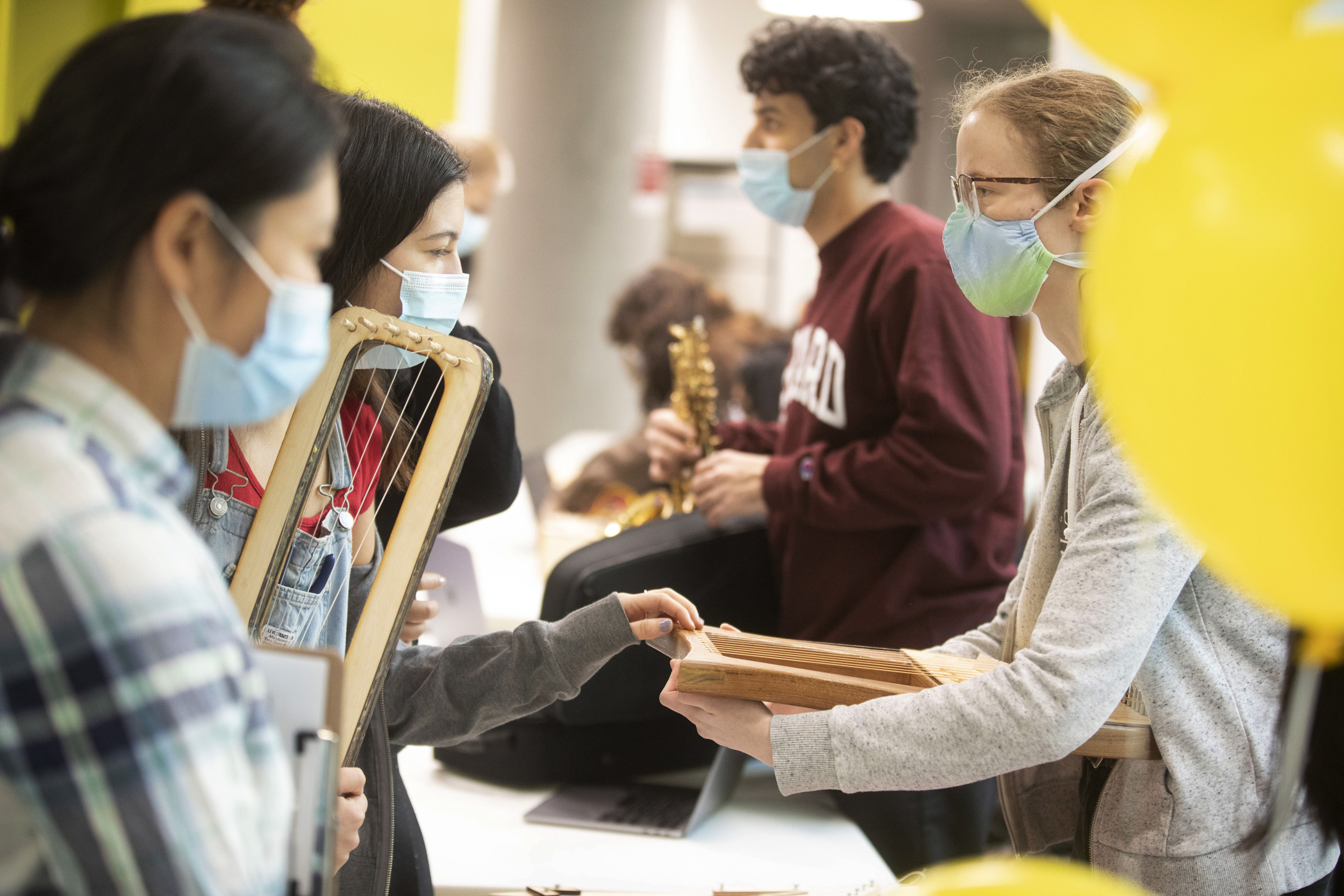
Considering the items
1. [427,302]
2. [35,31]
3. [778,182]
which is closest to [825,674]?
[427,302]

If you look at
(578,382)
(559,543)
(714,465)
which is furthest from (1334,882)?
(578,382)

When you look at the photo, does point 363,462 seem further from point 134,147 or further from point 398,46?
point 398,46

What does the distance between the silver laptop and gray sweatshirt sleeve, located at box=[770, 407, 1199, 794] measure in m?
0.73

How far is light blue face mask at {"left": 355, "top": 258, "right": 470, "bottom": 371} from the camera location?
131 centimetres

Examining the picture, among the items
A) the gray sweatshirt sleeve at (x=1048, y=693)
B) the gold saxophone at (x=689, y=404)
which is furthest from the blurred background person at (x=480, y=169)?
the gray sweatshirt sleeve at (x=1048, y=693)

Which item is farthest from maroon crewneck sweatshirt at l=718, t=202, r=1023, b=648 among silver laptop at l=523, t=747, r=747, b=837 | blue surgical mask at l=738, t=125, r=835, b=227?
silver laptop at l=523, t=747, r=747, b=837

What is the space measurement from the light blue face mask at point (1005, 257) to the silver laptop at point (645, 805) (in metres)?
0.93

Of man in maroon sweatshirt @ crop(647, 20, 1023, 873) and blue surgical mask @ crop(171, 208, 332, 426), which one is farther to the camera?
man in maroon sweatshirt @ crop(647, 20, 1023, 873)

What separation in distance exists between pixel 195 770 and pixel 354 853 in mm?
628

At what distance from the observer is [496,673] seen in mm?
1314

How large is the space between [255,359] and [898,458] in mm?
1350

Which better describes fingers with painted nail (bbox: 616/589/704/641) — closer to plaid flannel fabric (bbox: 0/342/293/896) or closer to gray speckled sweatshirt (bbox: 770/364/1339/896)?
gray speckled sweatshirt (bbox: 770/364/1339/896)

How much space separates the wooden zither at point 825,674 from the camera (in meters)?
1.24

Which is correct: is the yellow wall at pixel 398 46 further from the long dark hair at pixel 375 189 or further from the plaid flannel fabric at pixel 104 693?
the plaid flannel fabric at pixel 104 693
